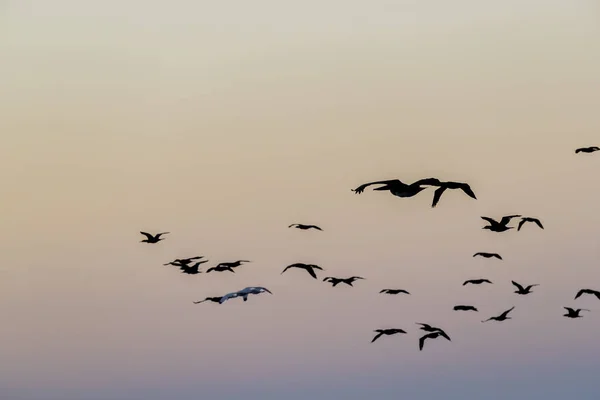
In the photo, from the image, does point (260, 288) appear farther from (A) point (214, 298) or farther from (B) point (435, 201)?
(B) point (435, 201)

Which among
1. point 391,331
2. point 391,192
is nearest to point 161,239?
point 391,331

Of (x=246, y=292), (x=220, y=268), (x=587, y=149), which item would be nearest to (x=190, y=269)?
(x=220, y=268)

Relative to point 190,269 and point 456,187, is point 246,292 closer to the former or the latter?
point 190,269

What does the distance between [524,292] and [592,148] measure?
8.81 m

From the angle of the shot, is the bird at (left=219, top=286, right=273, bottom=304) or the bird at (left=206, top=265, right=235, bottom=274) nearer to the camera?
the bird at (left=219, top=286, right=273, bottom=304)

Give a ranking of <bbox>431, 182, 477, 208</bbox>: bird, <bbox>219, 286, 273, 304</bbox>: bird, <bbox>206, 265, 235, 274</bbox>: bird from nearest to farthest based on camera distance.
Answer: <bbox>431, 182, 477, 208</bbox>: bird
<bbox>219, 286, 273, 304</bbox>: bird
<bbox>206, 265, 235, 274</bbox>: bird

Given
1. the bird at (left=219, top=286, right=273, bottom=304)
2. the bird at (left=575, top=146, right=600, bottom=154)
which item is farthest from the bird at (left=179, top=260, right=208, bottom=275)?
the bird at (left=575, top=146, right=600, bottom=154)

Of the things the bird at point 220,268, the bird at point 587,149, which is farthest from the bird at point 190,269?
the bird at point 587,149

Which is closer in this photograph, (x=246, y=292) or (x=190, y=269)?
(x=246, y=292)

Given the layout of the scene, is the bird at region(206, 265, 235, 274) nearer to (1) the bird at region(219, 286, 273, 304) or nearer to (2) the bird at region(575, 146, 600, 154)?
(1) the bird at region(219, 286, 273, 304)

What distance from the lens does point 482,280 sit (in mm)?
44844

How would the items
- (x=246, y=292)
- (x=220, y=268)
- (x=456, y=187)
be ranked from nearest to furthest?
(x=456, y=187) < (x=246, y=292) < (x=220, y=268)

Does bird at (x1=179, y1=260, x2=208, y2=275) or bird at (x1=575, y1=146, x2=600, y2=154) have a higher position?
bird at (x1=575, y1=146, x2=600, y2=154)

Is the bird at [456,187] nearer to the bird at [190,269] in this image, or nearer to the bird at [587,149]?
the bird at [587,149]
